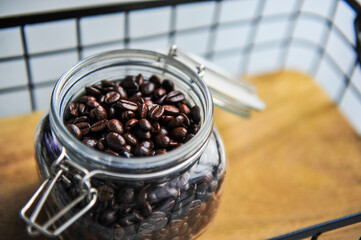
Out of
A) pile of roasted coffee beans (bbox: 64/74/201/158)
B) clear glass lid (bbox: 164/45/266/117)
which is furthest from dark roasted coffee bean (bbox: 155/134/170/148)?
clear glass lid (bbox: 164/45/266/117)

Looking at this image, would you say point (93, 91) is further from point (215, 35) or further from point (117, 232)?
point (215, 35)

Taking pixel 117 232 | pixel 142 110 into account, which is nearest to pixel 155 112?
pixel 142 110

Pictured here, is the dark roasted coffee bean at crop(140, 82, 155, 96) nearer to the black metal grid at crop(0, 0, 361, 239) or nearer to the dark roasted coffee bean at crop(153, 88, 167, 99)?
the dark roasted coffee bean at crop(153, 88, 167, 99)

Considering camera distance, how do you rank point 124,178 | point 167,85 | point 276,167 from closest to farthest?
point 124,178 < point 167,85 < point 276,167

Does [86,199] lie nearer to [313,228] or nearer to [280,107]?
[313,228]

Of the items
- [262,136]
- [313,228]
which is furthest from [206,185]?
[262,136]
